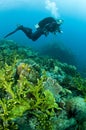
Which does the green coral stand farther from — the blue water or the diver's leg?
the blue water

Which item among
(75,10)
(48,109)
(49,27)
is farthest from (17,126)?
(75,10)

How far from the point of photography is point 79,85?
6.26 meters

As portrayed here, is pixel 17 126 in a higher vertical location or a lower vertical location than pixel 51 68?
lower

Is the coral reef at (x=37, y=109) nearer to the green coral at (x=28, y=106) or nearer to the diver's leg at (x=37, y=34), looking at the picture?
the green coral at (x=28, y=106)

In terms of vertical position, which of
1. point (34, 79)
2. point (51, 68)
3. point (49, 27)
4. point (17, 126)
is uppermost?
point (49, 27)

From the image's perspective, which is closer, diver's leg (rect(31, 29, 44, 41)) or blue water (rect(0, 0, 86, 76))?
diver's leg (rect(31, 29, 44, 41))

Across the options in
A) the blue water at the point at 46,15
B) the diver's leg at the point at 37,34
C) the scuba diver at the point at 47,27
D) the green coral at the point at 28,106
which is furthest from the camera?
the blue water at the point at 46,15

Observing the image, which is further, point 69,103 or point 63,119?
point 69,103

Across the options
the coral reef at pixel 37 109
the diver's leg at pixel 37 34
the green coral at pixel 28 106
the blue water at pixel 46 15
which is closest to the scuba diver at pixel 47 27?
the diver's leg at pixel 37 34

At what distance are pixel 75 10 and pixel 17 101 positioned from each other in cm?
11362

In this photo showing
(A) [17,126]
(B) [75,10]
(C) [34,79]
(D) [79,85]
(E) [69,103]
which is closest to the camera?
(A) [17,126]

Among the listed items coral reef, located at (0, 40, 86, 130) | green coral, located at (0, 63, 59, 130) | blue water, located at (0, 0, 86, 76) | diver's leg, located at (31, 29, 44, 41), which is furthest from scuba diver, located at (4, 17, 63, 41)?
blue water, located at (0, 0, 86, 76)

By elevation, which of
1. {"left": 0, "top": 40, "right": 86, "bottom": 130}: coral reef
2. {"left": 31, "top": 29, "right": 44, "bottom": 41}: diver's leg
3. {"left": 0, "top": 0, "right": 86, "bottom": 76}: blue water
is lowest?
{"left": 0, "top": 40, "right": 86, "bottom": 130}: coral reef

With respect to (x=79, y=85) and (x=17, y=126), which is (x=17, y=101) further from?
(x=79, y=85)
